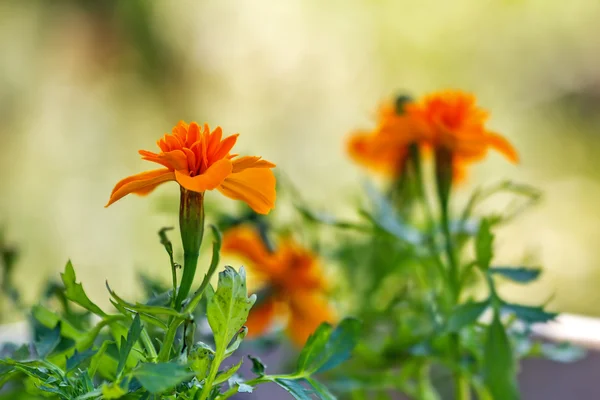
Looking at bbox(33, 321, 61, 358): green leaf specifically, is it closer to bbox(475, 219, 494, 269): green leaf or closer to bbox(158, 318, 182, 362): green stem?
bbox(158, 318, 182, 362): green stem

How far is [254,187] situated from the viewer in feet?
0.87

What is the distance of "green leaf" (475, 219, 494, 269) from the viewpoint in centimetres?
35

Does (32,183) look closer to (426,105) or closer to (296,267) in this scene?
(296,267)

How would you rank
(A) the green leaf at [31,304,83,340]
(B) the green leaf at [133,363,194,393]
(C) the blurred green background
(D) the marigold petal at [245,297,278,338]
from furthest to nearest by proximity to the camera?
(C) the blurred green background → (D) the marigold petal at [245,297,278,338] → (A) the green leaf at [31,304,83,340] → (B) the green leaf at [133,363,194,393]

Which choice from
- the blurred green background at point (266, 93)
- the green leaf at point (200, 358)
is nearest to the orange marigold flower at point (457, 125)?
the green leaf at point (200, 358)

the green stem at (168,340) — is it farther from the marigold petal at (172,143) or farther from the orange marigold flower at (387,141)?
the orange marigold flower at (387,141)

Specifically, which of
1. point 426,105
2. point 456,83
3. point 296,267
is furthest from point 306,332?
point 456,83

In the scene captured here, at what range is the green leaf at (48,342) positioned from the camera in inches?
11.9

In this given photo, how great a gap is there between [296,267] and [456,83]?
3.36 feet

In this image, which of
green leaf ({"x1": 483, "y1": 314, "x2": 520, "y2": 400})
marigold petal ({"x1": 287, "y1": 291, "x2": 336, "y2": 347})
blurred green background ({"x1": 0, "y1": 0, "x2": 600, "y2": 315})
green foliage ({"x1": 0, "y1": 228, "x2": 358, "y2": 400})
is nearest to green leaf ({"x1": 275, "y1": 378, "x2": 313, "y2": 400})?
green foliage ({"x1": 0, "y1": 228, "x2": 358, "y2": 400})

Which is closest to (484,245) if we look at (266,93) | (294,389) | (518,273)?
(518,273)

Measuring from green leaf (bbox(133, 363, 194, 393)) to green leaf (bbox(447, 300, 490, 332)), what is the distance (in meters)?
0.17

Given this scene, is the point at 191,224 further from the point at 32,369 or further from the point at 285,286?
the point at 285,286

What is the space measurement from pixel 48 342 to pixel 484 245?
0.71 ft
